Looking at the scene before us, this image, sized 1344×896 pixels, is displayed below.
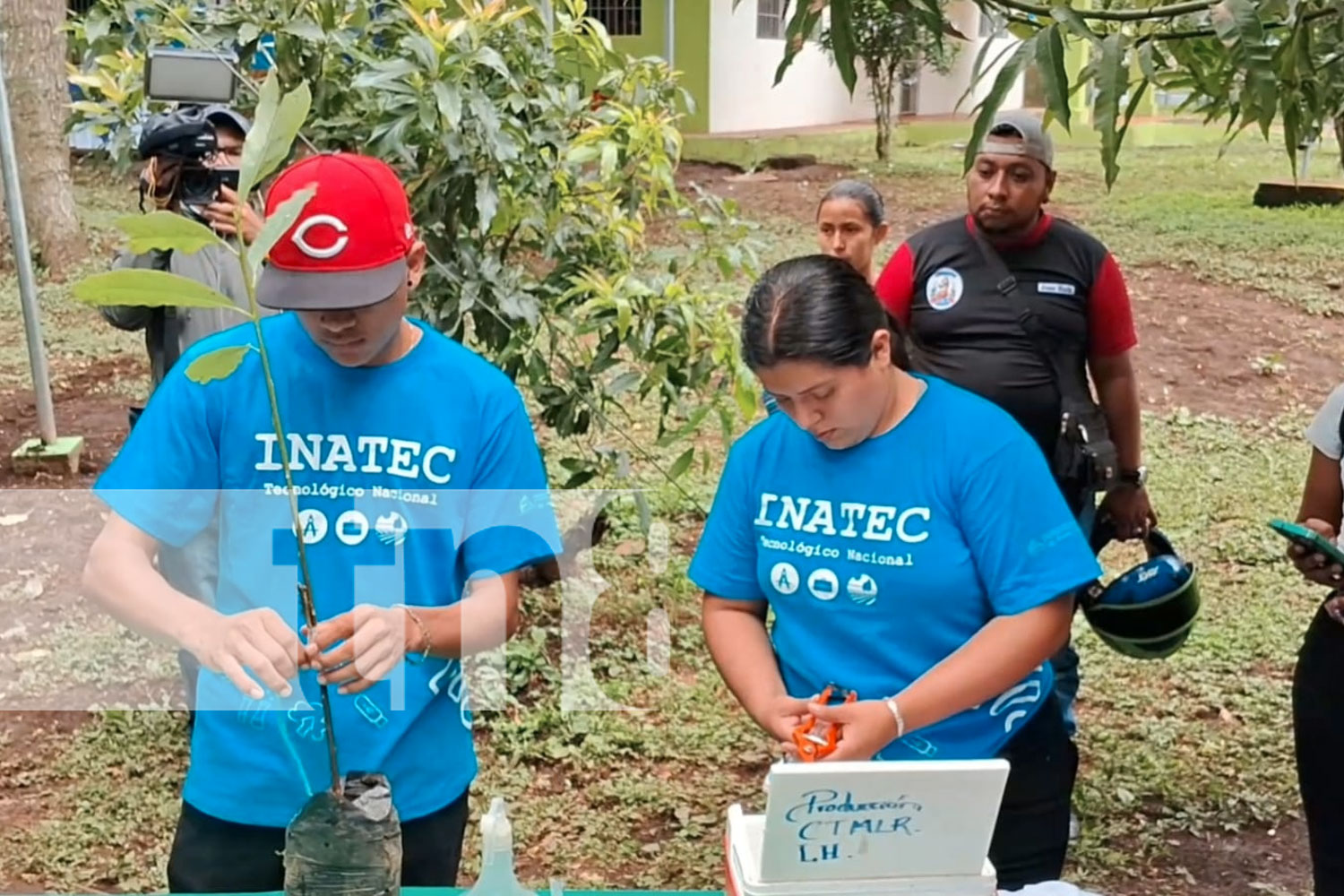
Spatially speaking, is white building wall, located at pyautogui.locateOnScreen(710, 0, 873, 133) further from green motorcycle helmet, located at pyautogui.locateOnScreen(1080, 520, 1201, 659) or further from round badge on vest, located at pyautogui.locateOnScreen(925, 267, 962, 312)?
green motorcycle helmet, located at pyautogui.locateOnScreen(1080, 520, 1201, 659)

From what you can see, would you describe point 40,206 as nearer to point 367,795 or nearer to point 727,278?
point 727,278

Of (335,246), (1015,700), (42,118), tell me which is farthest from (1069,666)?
(42,118)

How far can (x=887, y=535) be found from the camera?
152 centimetres

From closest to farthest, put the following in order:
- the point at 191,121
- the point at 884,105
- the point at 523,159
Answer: the point at 191,121
the point at 523,159
the point at 884,105

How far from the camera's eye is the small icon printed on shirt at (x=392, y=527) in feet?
4.85

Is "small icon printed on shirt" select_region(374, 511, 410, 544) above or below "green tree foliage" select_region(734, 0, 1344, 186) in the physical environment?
below

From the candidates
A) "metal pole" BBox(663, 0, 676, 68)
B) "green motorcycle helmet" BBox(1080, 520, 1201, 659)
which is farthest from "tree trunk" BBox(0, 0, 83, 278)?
"green motorcycle helmet" BBox(1080, 520, 1201, 659)

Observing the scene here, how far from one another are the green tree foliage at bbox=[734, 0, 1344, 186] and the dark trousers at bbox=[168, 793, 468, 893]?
917 millimetres

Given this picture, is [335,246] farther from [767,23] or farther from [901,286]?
[767,23]

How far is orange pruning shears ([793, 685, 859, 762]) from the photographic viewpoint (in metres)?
1.40

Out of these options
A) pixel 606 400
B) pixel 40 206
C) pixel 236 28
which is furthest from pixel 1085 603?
pixel 40 206

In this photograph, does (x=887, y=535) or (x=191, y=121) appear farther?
(x=191, y=121)

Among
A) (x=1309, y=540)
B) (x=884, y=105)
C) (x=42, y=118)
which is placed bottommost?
(x=1309, y=540)

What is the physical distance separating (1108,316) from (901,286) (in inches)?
15.8
